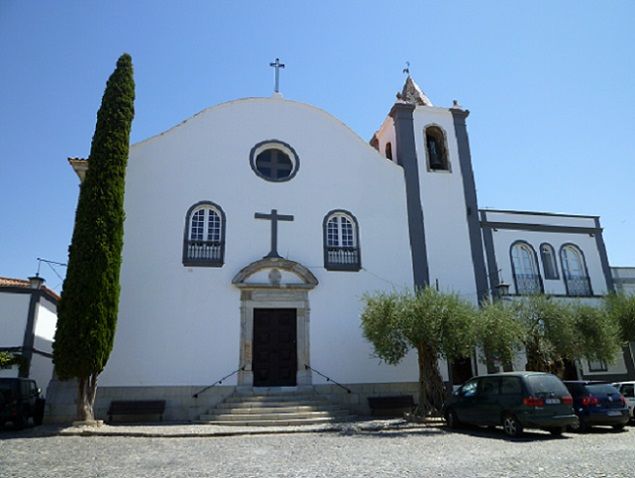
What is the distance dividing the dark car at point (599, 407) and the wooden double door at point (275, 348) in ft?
24.3

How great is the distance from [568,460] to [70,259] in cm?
1143

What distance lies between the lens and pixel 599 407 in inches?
410

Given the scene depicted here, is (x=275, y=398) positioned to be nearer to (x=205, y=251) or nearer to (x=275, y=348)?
(x=275, y=348)

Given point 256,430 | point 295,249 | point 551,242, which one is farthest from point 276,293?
point 551,242

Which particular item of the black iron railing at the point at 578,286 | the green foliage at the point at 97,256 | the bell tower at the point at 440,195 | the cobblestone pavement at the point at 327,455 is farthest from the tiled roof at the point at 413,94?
the cobblestone pavement at the point at 327,455

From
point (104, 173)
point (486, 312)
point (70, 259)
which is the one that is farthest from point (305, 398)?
point (104, 173)

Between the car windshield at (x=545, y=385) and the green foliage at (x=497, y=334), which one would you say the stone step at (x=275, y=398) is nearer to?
the green foliage at (x=497, y=334)

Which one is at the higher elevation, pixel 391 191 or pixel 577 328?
pixel 391 191

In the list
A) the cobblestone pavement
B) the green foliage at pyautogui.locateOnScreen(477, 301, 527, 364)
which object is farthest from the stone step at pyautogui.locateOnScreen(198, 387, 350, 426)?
the green foliage at pyautogui.locateOnScreen(477, 301, 527, 364)

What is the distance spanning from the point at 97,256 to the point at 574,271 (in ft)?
54.3

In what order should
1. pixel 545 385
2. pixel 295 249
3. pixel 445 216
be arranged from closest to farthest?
pixel 545 385 → pixel 295 249 → pixel 445 216

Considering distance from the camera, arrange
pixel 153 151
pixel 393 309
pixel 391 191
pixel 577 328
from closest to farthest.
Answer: pixel 393 309 < pixel 577 328 < pixel 153 151 < pixel 391 191

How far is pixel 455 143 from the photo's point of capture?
18.2 meters

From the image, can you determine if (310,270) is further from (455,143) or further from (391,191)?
(455,143)
